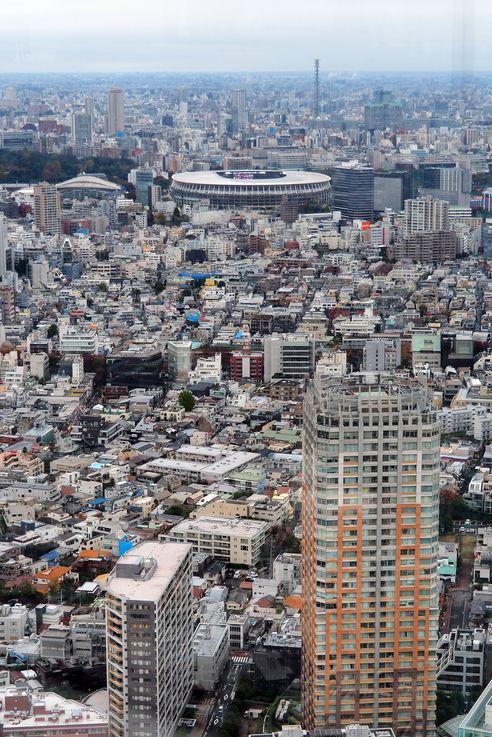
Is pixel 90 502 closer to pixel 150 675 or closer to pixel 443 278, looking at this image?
pixel 150 675

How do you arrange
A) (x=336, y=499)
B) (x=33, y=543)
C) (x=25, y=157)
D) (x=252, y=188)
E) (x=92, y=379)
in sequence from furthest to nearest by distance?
(x=25, y=157), (x=252, y=188), (x=92, y=379), (x=33, y=543), (x=336, y=499)

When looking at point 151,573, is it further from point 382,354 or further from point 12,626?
point 382,354

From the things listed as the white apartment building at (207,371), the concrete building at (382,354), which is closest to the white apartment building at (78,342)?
the white apartment building at (207,371)

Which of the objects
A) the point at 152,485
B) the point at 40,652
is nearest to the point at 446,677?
the point at 40,652

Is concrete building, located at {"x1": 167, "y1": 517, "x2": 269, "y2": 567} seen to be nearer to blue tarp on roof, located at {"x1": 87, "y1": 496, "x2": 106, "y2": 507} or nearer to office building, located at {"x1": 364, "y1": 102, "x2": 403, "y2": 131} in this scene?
blue tarp on roof, located at {"x1": 87, "y1": 496, "x2": 106, "y2": 507}

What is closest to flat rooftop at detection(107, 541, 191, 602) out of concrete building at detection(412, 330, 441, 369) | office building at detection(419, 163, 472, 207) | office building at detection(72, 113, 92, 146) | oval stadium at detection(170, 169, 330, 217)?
concrete building at detection(412, 330, 441, 369)

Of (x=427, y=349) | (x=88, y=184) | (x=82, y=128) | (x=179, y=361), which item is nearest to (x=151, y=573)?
(x=179, y=361)
